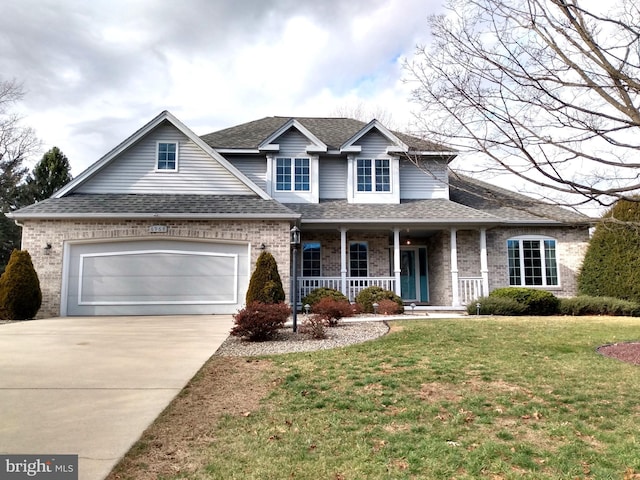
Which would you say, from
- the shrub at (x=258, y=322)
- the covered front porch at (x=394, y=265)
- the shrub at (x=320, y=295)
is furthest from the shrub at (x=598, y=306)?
the shrub at (x=258, y=322)

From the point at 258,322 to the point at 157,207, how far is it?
24.5 feet

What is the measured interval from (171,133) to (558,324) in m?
13.7

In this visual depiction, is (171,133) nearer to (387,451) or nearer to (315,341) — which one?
(315,341)

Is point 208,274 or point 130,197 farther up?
point 130,197

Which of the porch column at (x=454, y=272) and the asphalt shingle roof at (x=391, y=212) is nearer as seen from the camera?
the asphalt shingle roof at (x=391, y=212)

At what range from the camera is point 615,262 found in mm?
15125

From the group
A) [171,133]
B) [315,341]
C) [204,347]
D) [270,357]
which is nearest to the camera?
[270,357]

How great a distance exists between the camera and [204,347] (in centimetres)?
802

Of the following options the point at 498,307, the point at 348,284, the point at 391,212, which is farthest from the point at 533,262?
the point at 348,284

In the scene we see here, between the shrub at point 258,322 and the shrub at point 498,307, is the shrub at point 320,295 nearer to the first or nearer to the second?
the shrub at point 498,307

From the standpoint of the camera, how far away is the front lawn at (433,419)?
10.5 feet

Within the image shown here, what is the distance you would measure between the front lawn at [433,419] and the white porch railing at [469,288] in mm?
8374

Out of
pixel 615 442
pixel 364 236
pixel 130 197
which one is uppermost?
pixel 130 197

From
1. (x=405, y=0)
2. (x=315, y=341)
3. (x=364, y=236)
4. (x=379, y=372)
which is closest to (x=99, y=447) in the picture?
(x=379, y=372)
